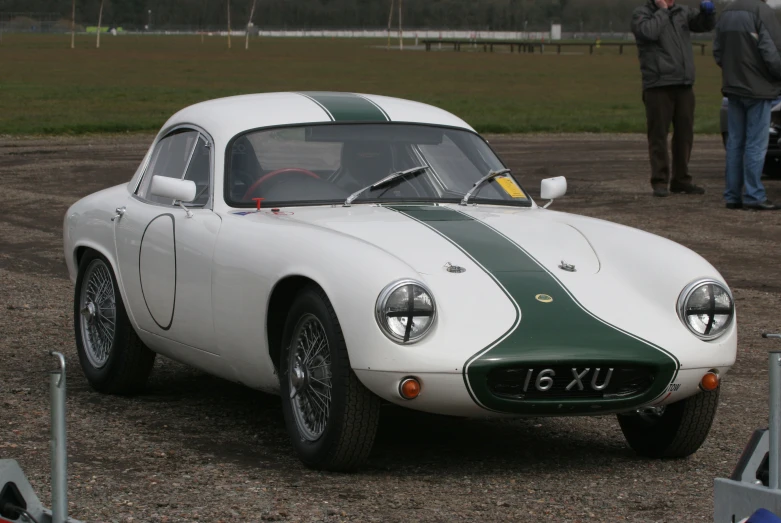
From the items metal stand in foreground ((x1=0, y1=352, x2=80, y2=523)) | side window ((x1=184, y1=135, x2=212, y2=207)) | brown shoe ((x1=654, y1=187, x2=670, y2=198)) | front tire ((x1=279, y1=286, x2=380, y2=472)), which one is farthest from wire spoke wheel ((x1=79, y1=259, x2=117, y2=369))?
brown shoe ((x1=654, y1=187, x2=670, y2=198))

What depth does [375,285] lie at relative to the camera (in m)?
4.61

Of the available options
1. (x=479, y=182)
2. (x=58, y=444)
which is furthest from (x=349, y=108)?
(x=58, y=444)

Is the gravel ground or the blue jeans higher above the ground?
the blue jeans

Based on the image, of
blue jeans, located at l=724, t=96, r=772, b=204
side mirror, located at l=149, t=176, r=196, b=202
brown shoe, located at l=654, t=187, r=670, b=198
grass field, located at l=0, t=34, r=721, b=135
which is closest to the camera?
side mirror, located at l=149, t=176, r=196, b=202

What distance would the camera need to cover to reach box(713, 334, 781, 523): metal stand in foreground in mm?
3547

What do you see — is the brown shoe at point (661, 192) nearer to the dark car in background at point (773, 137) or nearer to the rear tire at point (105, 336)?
the dark car in background at point (773, 137)

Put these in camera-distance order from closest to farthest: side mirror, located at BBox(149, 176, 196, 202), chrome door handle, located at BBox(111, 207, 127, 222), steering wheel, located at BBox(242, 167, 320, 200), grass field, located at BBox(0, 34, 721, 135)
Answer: side mirror, located at BBox(149, 176, 196, 202) → steering wheel, located at BBox(242, 167, 320, 200) → chrome door handle, located at BBox(111, 207, 127, 222) → grass field, located at BBox(0, 34, 721, 135)

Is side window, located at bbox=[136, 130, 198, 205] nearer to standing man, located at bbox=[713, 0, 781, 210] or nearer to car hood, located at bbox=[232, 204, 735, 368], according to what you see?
car hood, located at bbox=[232, 204, 735, 368]

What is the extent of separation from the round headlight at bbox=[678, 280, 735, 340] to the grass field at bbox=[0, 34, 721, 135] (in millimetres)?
22159

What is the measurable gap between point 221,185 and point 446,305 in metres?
1.62

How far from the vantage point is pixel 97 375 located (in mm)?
6371

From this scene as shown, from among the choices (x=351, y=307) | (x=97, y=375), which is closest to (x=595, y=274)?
(x=351, y=307)

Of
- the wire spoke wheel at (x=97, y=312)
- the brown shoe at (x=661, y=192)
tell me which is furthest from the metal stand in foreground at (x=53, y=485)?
the brown shoe at (x=661, y=192)

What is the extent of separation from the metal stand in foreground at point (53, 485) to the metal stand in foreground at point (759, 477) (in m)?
1.80
